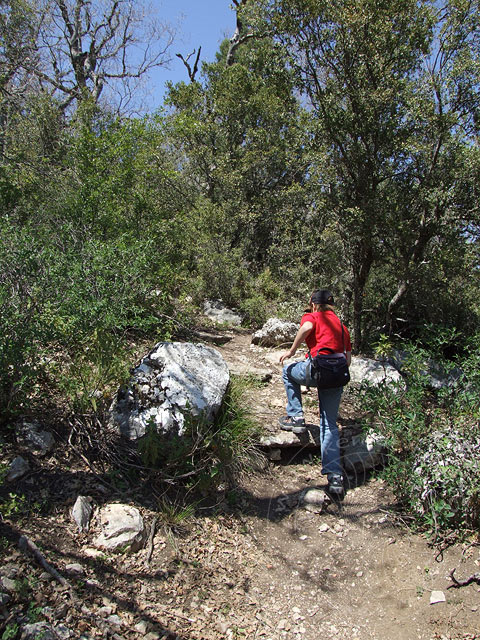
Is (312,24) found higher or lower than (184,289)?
higher

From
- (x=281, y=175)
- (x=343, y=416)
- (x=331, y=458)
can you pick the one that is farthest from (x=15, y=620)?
(x=281, y=175)

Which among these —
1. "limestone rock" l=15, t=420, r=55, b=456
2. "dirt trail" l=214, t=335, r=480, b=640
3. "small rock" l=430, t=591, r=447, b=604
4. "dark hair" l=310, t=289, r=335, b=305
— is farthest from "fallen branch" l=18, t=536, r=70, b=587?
"dark hair" l=310, t=289, r=335, b=305

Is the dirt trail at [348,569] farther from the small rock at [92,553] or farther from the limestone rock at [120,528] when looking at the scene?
the small rock at [92,553]

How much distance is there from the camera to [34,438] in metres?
3.48

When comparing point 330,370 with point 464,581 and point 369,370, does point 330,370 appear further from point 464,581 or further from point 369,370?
point 369,370

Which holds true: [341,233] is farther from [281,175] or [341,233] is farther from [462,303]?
[281,175]

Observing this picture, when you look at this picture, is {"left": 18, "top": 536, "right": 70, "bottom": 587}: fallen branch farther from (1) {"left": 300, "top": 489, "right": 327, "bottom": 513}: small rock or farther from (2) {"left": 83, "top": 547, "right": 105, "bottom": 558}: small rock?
(1) {"left": 300, "top": 489, "right": 327, "bottom": 513}: small rock

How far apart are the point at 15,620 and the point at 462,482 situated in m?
2.92

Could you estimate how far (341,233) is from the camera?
6.62 metres

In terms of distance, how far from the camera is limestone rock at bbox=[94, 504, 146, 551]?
2984mm

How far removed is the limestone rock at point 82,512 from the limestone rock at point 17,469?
17.2 inches

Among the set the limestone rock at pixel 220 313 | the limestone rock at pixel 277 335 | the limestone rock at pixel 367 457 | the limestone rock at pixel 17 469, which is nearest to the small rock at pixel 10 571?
the limestone rock at pixel 17 469

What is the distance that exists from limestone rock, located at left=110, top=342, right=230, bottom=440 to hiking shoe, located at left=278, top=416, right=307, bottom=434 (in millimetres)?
802

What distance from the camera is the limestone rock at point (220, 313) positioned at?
8.45 metres
